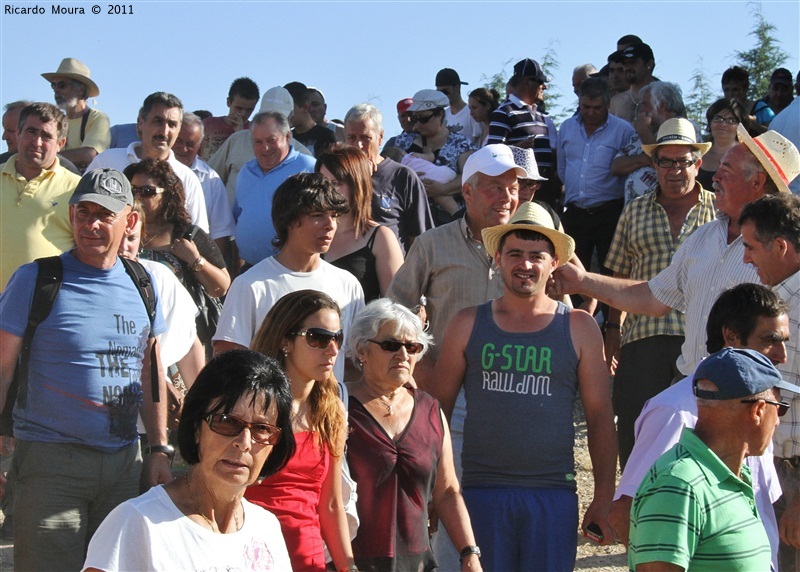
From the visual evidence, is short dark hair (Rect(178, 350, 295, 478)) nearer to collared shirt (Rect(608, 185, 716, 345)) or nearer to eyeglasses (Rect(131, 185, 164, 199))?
eyeglasses (Rect(131, 185, 164, 199))

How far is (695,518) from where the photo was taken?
9.72ft

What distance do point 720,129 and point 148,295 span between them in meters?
4.85

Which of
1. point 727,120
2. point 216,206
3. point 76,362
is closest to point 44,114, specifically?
point 216,206

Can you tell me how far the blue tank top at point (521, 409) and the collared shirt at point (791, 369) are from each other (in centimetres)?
89

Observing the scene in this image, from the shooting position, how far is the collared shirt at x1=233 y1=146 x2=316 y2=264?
7.11 m

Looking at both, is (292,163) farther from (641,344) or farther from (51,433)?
(51,433)

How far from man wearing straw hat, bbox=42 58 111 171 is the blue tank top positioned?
500cm

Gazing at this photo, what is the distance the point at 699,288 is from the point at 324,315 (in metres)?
2.09

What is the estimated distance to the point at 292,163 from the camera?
7.50 metres

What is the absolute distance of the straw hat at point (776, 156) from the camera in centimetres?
512

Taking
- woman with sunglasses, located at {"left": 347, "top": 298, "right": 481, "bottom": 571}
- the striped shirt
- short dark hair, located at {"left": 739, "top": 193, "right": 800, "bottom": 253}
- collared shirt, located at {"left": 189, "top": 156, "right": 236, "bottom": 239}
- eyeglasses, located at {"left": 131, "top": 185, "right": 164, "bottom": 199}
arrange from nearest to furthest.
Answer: woman with sunglasses, located at {"left": 347, "top": 298, "right": 481, "bottom": 571}
short dark hair, located at {"left": 739, "top": 193, "right": 800, "bottom": 253}
the striped shirt
eyeglasses, located at {"left": 131, "top": 185, "right": 164, "bottom": 199}
collared shirt, located at {"left": 189, "top": 156, "right": 236, "bottom": 239}

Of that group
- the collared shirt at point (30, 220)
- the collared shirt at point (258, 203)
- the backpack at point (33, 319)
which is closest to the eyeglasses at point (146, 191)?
the collared shirt at point (30, 220)

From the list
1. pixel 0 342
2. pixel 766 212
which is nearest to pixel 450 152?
pixel 766 212

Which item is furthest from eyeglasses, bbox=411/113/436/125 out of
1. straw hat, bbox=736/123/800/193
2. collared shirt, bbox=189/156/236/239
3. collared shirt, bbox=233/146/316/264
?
straw hat, bbox=736/123/800/193
